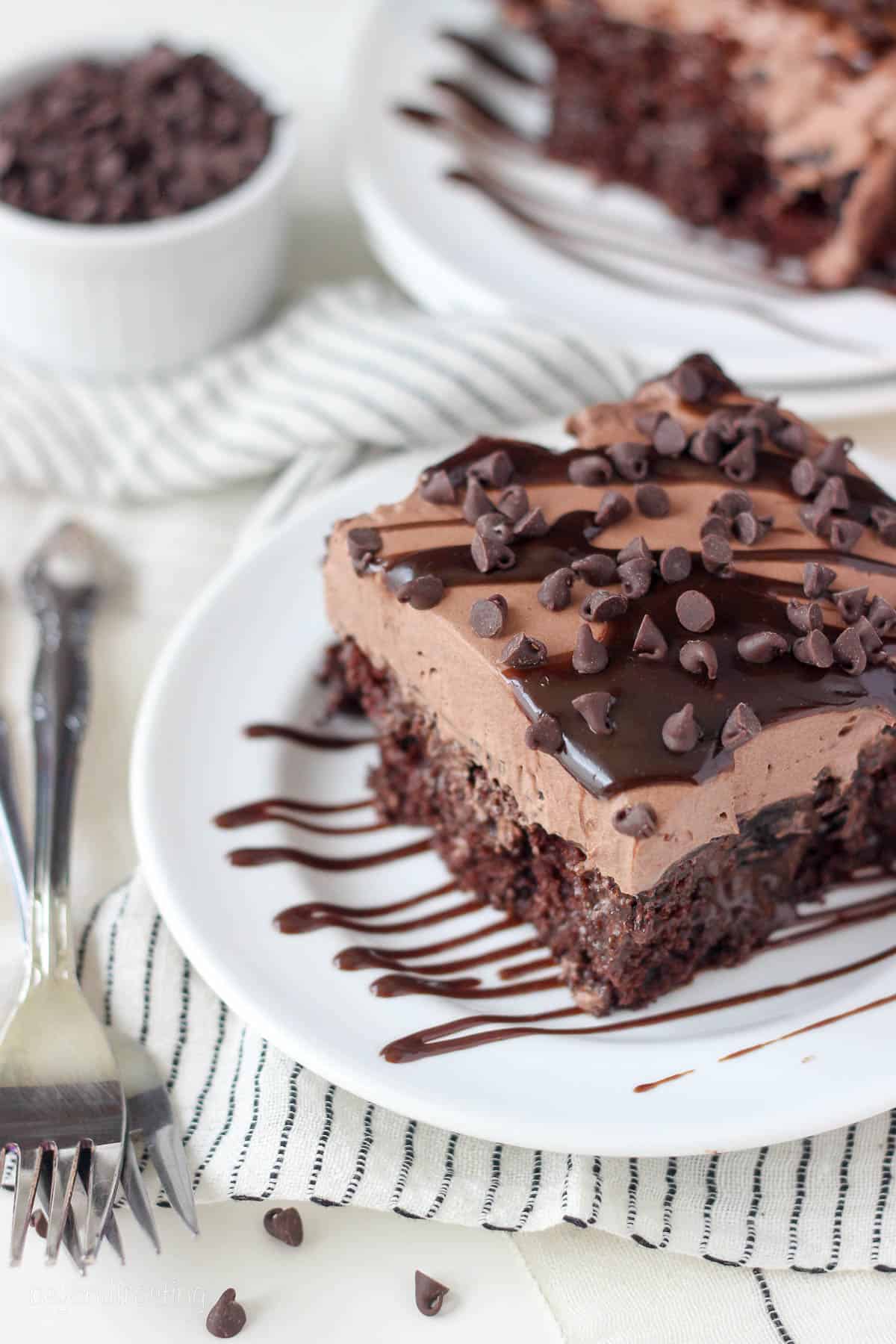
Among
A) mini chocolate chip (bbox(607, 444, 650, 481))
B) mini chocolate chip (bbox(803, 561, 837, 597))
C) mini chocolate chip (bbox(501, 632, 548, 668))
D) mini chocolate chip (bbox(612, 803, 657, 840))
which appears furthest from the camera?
mini chocolate chip (bbox(607, 444, 650, 481))

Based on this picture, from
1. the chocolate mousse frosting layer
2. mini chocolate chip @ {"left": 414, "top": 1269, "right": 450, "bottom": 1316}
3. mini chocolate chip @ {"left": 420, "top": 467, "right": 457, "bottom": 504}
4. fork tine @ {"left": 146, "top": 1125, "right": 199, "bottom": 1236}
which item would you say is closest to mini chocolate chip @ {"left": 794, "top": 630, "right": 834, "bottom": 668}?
the chocolate mousse frosting layer

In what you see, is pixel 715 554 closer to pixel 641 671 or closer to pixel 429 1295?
pixel 641 671

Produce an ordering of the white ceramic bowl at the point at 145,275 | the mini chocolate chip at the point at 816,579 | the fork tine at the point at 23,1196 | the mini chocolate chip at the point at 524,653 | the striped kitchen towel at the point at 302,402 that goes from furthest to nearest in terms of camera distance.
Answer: the white ceramic bowl at the point at 145,275 < the striped kitchen towel at the point at 302,402 < the mini chocolate chip at the point at 816,579 < the mini chocolate chip at the point at 524,653 < the fork tine at the point at 23,1196

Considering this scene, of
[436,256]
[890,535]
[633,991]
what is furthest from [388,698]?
[436,256]

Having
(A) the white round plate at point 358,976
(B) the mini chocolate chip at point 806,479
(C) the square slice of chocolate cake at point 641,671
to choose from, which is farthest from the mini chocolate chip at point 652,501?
(A) the white round plate at point 358,976

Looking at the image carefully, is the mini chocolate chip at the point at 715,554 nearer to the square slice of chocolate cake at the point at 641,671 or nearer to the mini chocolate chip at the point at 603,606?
the square slice of chocolate cake at the point at 641,671

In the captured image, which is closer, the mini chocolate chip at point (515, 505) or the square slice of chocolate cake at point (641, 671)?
the square slice of chocolate cake at point (641, 671)

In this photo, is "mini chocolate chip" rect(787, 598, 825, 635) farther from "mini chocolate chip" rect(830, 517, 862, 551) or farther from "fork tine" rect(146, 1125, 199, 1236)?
"fork tine" rect(146, 1125, 199, 1236)
